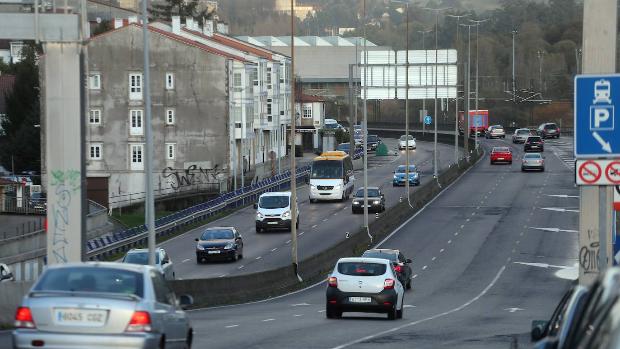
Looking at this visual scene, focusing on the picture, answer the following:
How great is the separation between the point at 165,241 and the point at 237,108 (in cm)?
3654

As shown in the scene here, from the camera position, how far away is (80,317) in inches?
A: 554

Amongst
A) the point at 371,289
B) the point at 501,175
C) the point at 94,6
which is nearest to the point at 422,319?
the point at 371,289

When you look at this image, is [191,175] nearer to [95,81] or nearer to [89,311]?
[95,81]

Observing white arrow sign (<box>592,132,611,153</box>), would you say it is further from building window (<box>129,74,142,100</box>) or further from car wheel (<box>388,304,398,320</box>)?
building window (<box>129,74,142,100</box>)

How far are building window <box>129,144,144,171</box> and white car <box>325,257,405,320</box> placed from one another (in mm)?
63901

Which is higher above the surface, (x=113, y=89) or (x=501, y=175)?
(x=113, y=89)

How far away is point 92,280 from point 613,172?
5.77 m

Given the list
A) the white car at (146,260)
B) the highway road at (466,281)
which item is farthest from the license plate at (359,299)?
the white car at (146,260)

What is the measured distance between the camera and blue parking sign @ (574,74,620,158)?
15.0 m

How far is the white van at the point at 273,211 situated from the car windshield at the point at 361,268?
34905 millimetres

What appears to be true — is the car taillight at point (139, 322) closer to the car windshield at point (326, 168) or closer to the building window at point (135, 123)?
the car windshield at point (326, 168)

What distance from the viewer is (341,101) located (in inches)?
7825

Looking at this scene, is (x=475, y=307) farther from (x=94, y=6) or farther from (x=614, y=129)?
(x=94, y=6)

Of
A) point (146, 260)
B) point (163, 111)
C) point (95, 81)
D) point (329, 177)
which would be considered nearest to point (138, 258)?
point (146, 260)
